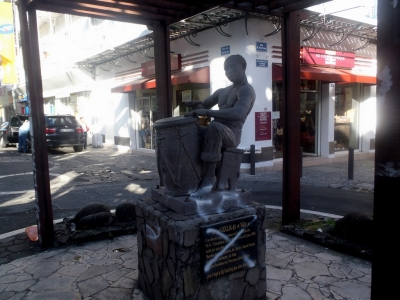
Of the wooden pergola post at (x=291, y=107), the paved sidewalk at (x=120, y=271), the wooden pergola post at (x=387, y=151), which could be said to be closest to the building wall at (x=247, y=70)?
the wooden pergola post at (x=291, y=107)

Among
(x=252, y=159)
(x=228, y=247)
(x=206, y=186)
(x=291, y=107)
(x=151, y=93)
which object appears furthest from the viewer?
(x=151, y=93)

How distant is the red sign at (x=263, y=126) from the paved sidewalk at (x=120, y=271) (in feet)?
18.5

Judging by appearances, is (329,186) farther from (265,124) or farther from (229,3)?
(229,3)

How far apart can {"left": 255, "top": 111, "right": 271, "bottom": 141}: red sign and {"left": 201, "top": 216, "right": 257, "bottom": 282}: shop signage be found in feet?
24.3

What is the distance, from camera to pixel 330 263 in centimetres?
413

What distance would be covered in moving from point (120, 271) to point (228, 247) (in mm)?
1544

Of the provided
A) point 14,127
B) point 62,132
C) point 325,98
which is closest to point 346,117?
point 325,98

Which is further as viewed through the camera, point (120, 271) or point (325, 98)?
point (325, 98)

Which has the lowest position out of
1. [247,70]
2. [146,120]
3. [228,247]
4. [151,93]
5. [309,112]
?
[228,247]

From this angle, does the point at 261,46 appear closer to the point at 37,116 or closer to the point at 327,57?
the point at 327,57

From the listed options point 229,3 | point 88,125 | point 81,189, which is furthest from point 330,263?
point 88,125

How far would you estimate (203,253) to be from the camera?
300 centimetres

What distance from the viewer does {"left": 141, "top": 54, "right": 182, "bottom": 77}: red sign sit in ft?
40.0

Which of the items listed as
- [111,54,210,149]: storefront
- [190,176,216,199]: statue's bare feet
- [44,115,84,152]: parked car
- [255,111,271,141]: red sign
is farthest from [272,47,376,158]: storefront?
[44,115,84,152]: parked car
